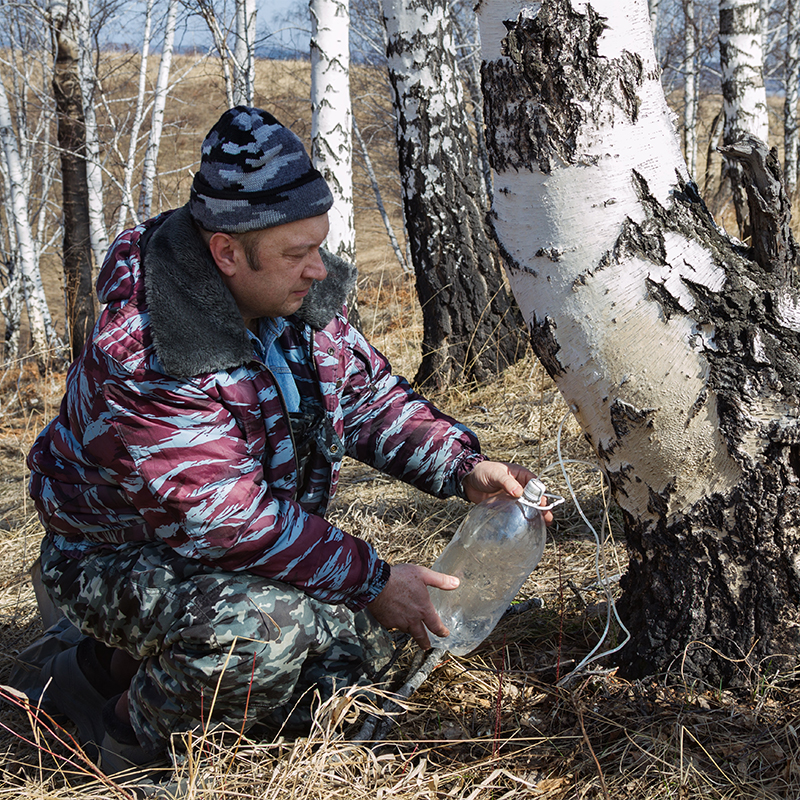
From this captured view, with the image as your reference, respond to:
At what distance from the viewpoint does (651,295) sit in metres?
1.71

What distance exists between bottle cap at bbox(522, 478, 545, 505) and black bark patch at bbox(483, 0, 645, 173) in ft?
2.76

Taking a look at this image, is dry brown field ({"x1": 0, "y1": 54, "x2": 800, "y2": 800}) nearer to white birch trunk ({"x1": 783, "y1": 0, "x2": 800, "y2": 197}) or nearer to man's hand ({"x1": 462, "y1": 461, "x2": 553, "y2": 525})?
man's hand ({"x1": 462, "y1": 461, "x2": 553, "y2": 525})

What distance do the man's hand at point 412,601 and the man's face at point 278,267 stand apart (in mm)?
801

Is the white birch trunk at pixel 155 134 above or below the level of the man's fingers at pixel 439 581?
above

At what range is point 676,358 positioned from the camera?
1.71 metres

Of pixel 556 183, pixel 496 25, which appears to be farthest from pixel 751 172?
pixel 496 25

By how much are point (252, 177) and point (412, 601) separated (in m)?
1.18

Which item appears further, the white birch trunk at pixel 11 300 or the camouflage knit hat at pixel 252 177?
the white birch trunk at pixel 11 300

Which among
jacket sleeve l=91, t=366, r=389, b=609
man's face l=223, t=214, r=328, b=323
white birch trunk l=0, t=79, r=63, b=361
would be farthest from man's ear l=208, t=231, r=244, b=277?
white birch trunk l=0, t=79, r=63, b=361

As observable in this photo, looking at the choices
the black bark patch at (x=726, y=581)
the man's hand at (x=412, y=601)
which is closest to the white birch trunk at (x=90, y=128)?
the man's hand at (x=412, y=601)

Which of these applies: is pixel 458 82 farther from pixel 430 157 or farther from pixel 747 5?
pixel 747 5

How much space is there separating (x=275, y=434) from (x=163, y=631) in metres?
0.60

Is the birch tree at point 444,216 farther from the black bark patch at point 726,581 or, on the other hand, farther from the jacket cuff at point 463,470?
the black bark patch at point 726,581

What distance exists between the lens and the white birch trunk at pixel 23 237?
368 inches
